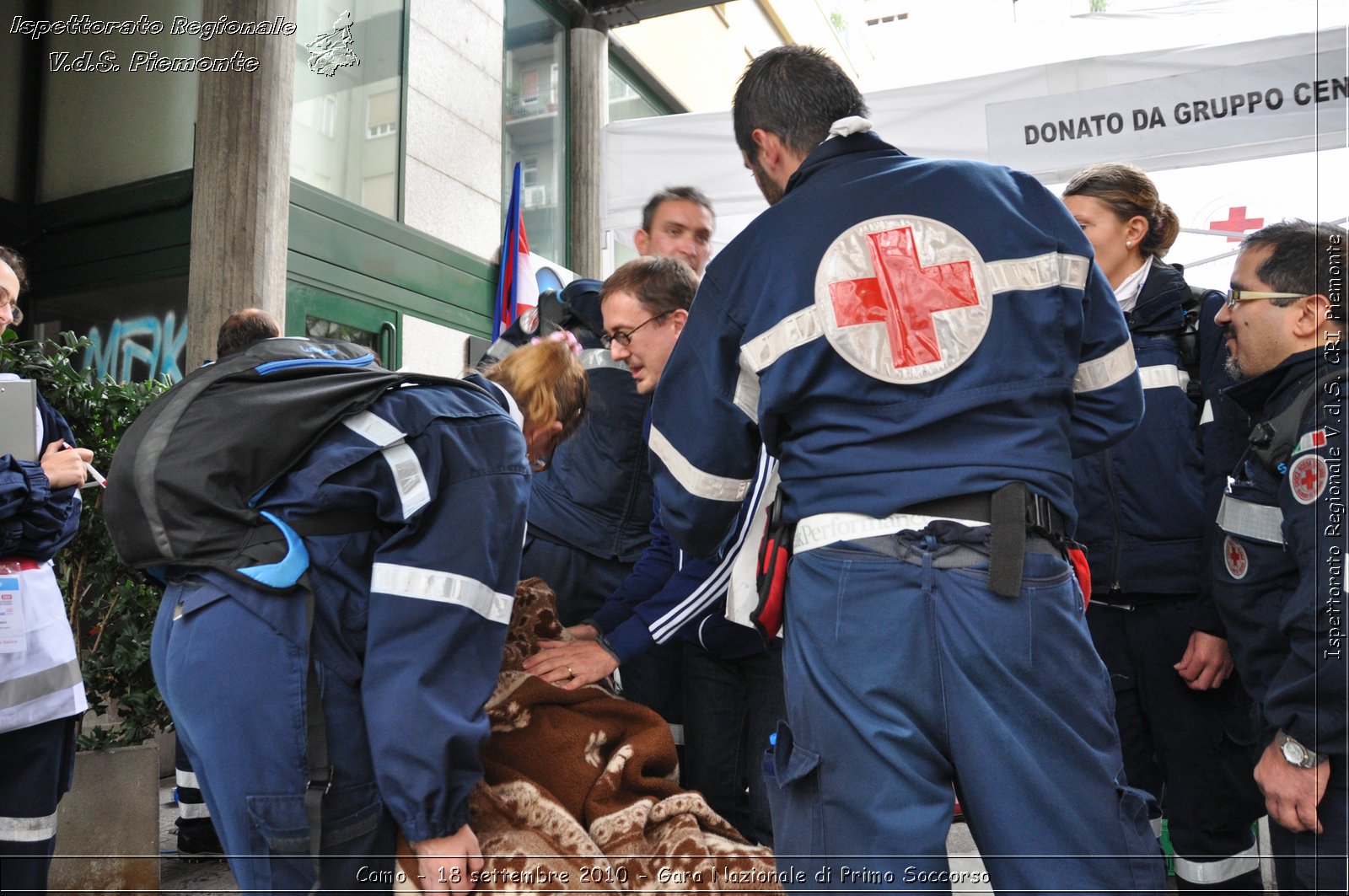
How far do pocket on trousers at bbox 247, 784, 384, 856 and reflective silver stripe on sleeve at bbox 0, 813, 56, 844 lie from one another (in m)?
1.57

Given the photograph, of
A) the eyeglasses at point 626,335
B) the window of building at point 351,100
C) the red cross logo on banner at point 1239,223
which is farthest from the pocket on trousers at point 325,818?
the window of building at point 351,100

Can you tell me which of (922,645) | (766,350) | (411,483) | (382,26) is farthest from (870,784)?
(382,26)

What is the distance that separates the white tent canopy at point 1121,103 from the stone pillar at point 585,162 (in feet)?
8.01

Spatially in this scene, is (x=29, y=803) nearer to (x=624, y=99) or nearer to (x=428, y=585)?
(x=428, y=585)

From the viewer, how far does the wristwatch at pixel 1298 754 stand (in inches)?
81.2

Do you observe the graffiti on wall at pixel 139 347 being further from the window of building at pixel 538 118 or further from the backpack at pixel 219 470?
the backpack at pixel 219 470

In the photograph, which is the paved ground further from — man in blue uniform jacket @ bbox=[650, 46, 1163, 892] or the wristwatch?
man in blue uniform jacket @ bbox=[650, 46, 1163, 892]

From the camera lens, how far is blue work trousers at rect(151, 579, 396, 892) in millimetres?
1750

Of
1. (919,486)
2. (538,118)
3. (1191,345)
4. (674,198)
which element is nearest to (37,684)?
(919,486)

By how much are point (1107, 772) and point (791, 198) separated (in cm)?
113

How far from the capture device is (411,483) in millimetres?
1891

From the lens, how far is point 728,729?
2752mm

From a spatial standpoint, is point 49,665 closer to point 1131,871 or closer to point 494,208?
point 1131,871

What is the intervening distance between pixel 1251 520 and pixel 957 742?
1.28 metres
